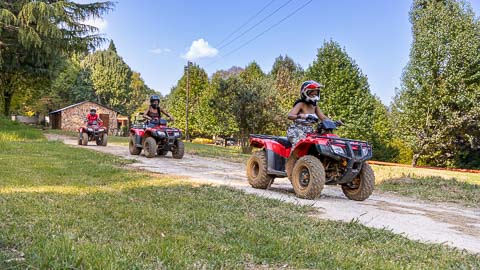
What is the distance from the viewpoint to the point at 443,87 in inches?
962

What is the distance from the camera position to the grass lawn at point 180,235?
2.68 meters

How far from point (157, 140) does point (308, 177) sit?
24.6 feet

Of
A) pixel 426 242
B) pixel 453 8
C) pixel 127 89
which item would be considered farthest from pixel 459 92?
pixel 127 89

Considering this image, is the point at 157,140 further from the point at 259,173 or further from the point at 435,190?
the point at 435,190

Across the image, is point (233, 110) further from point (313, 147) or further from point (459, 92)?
point (313, 147)

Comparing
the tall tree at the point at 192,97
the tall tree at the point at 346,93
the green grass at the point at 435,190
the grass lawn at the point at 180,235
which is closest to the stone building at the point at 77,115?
the tall tree at the point at 192,97

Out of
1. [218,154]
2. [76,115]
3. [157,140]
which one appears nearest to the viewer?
[157,140]

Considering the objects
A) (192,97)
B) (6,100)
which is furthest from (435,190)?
(192,97)

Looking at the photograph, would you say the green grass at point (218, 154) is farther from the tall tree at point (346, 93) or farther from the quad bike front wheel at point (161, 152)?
the tall tree at point (346, 93)

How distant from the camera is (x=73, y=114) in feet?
145

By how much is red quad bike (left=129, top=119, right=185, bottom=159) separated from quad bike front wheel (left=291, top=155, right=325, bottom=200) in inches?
265

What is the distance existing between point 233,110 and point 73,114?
89.9ft

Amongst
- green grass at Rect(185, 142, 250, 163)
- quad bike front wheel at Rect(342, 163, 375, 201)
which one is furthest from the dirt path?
green grass at Rect(185, 142, 250, 163)

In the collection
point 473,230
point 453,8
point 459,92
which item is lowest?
point 473,230
